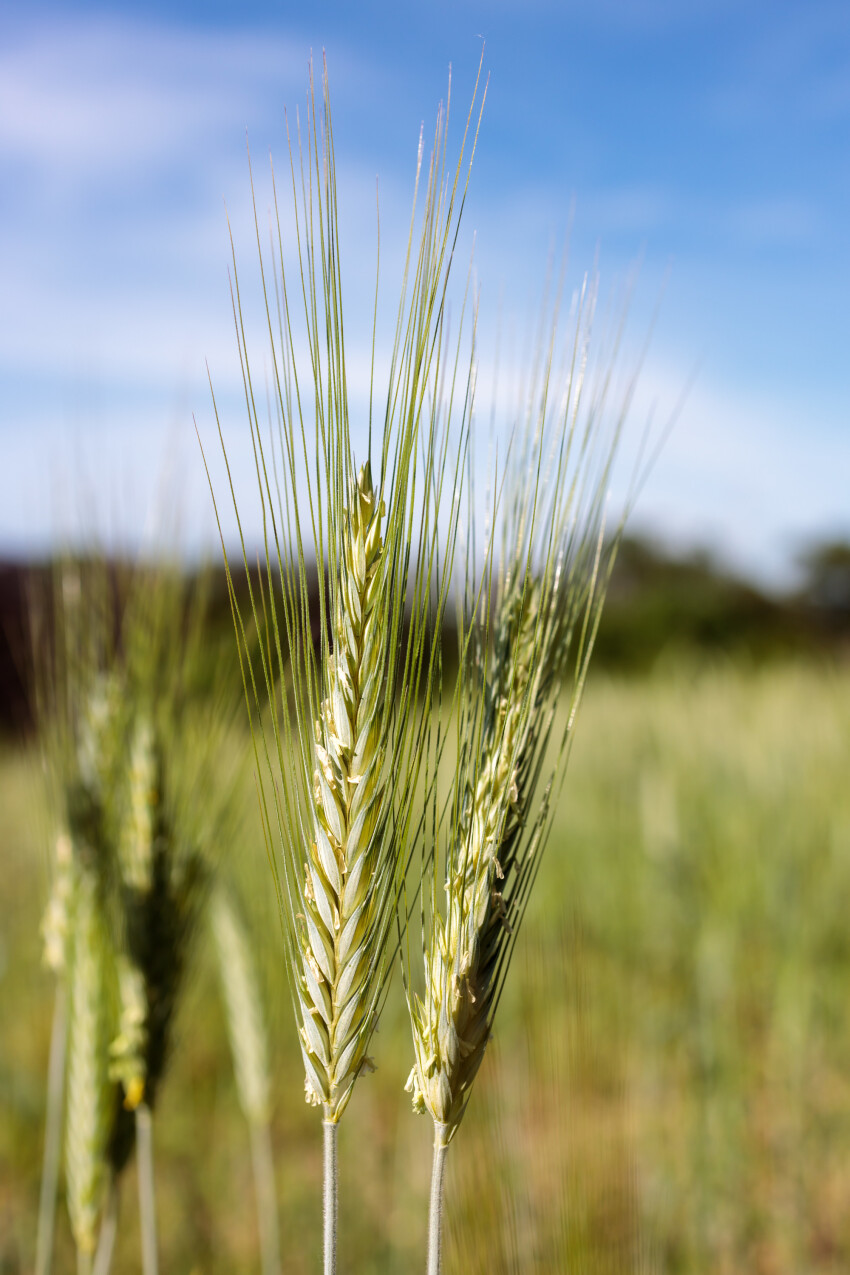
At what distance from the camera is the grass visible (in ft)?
5.59

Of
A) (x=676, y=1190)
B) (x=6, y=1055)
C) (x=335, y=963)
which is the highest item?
(x=335, y=963)

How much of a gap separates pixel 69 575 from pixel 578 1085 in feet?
3.73

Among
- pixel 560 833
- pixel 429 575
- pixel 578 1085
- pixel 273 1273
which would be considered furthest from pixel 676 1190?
pixel 429 575

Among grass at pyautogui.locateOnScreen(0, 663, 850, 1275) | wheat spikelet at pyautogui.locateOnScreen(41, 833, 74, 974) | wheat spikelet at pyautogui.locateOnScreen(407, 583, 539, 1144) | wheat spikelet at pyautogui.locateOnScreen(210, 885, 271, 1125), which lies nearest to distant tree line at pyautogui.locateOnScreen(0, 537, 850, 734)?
grass at pyautogui.locateOnScreen(0, 663, 850, 1275)

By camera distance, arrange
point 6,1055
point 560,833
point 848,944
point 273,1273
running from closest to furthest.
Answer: point 273,1273 → point 6,1055 → point 848,944 → point 560,833

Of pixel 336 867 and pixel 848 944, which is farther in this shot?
pixel 848 944

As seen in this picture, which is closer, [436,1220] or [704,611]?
[436,1220]

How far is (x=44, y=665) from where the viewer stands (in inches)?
56.4

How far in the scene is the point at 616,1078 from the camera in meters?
2.86

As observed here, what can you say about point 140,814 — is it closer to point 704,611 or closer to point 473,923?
point 473,923

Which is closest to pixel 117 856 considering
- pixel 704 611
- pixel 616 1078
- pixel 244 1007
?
pixel 244 1007

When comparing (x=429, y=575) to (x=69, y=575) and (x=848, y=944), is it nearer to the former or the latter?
(x=69, y=575)

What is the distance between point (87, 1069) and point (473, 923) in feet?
2.87

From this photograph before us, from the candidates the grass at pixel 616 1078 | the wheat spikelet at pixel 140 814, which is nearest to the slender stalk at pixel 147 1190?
the wheat spikelet at pixel 140 814
